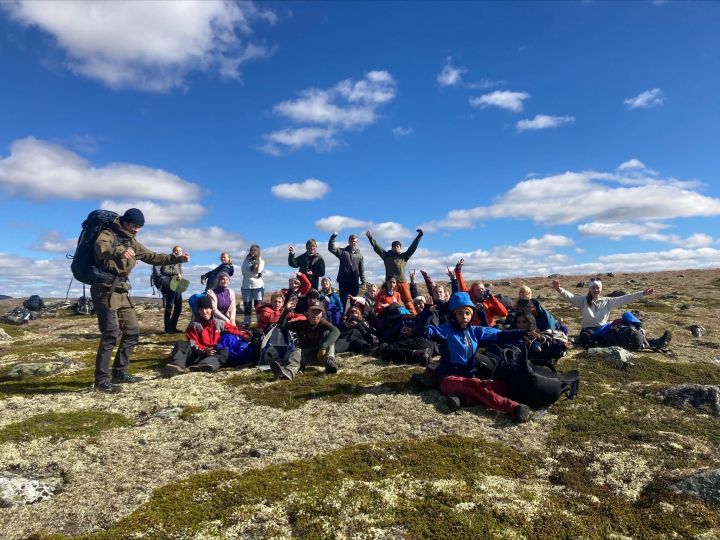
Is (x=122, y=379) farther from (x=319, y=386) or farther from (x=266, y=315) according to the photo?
(x=266, y=315)

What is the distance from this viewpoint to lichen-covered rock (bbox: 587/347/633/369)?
42.4ft

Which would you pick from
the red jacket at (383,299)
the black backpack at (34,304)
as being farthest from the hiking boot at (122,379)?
the black backpack at (34,304)

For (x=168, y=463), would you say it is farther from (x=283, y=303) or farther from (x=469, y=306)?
(x=283, y=303)

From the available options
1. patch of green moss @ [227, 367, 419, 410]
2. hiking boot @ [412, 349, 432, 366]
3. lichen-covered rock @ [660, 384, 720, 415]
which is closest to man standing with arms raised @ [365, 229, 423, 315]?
hiking boot @ [412, 349, 432, 366]

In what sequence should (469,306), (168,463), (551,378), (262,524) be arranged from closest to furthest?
(262,524)
(168,463)
(551,378)
(469,306)

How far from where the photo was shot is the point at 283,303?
16406 mm

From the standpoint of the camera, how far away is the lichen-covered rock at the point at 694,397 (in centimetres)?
936

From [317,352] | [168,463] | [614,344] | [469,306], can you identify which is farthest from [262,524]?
[614,344]

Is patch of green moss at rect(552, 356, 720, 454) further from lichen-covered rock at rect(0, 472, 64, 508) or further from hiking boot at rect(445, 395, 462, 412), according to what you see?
lichen-covered rock at rect(0, 472, 64, 508)

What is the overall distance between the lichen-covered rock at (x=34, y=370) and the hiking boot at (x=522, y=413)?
492 inches

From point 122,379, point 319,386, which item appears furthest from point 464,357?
point 122,379

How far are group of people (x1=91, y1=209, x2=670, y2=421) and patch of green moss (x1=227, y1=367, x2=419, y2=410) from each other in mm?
503

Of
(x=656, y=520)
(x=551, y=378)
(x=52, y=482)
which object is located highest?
(x=551, y=378)

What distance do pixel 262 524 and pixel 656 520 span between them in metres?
4.96
